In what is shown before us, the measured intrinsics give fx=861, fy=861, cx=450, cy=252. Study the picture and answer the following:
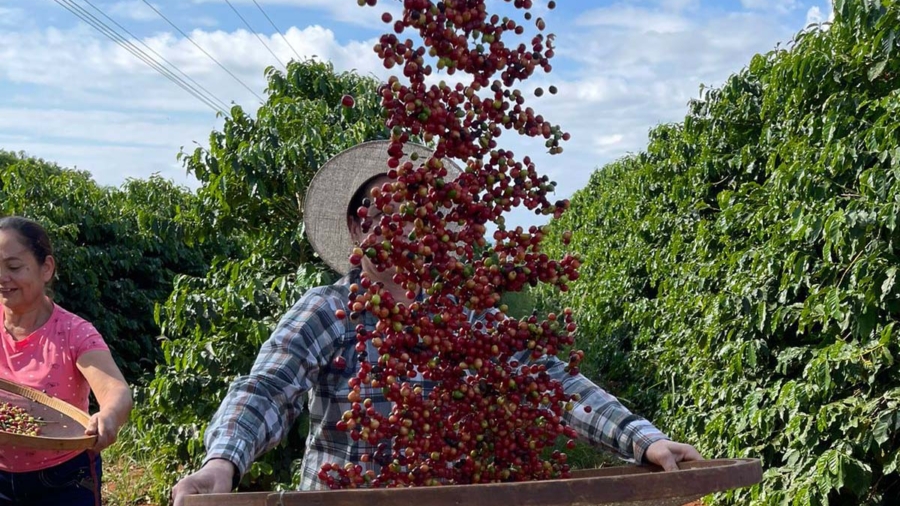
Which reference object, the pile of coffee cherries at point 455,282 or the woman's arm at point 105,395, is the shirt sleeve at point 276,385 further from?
the woman's arm at point 105,395

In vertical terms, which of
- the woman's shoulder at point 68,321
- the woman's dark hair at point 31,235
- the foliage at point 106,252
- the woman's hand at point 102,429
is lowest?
the woman's hand at point 102,429

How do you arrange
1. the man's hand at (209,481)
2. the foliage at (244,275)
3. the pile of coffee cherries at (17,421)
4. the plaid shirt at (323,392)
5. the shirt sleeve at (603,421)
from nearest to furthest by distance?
1. the man's hand at (209,481)
2. the plaid shirt at (323,392)
3. the shirt sleeve at (603,421)
4. the pile of coffee cherries at (17,421)
5. the foliage at (244,275)

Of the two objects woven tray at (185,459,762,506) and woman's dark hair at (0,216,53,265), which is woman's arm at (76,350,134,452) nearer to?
woman's dark hair at (0,216,53,265)

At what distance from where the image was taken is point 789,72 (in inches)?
188

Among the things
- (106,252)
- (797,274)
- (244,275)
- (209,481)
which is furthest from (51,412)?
(106,252)

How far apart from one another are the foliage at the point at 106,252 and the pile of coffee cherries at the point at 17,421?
20.3 feet

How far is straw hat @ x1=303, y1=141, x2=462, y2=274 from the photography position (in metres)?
2.07

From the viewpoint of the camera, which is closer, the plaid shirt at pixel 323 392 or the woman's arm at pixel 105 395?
the plaid shirt at pixel 323 392

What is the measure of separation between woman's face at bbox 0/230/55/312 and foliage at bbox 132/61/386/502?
2.21m

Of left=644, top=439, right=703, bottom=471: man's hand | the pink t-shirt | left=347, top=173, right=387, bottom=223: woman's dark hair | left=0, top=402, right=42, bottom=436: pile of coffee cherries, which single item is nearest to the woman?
the pink t-shirt

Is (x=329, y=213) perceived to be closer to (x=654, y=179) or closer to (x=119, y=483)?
(x=119, y=483)

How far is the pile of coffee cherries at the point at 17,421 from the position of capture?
8.39ft

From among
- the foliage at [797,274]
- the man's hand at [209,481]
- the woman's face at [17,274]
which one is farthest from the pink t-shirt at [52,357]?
the foliage at [797,274]

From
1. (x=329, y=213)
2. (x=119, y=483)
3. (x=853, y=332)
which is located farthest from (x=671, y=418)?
(x=329, y=213)
